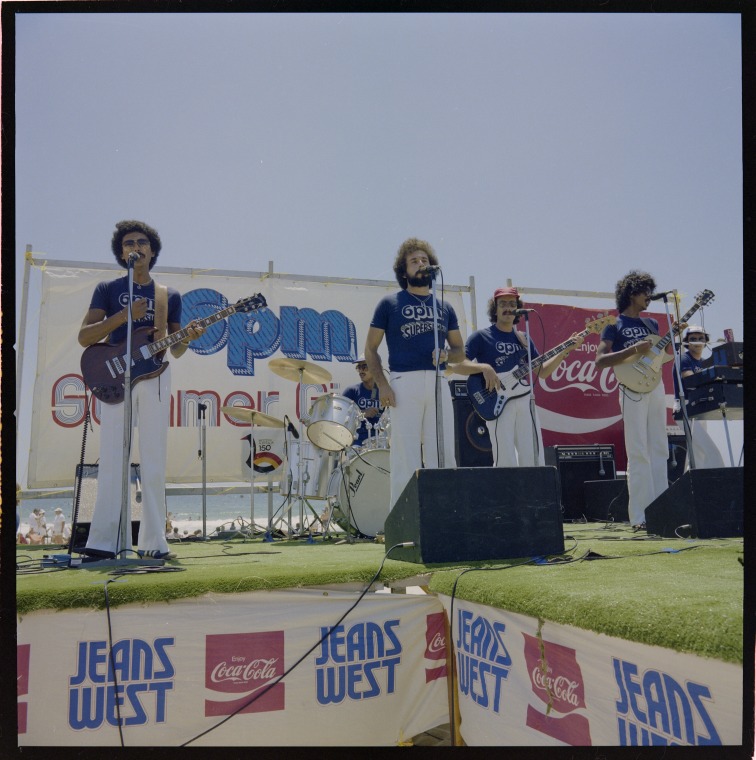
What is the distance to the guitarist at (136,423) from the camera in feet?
12.4

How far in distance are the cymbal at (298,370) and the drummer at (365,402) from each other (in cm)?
43

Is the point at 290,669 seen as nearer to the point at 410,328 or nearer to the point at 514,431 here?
the point at 410,328

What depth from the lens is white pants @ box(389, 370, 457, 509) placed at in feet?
13.5

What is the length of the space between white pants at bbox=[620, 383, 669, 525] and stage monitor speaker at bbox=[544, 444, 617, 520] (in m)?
2.13

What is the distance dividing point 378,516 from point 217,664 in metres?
3.88

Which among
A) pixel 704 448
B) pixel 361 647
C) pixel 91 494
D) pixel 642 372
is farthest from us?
pixel 704 448

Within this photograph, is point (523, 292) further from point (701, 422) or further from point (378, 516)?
point (378, 516)

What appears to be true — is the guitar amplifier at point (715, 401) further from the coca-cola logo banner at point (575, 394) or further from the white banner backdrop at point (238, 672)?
the white banner backdrop at point (238, 672)

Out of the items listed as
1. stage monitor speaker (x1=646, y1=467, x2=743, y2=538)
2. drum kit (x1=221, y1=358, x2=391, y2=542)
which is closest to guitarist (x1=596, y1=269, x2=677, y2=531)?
stage monitor speaker (x1=646, y1=467, x2=743, y2=538)

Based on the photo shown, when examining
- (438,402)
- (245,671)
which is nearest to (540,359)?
(438,402)

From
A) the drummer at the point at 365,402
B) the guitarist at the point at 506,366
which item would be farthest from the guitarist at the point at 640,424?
Answer: the drummer at the point at 365,402

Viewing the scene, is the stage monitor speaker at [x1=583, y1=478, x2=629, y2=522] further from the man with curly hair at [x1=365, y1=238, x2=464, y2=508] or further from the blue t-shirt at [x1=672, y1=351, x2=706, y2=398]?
the man with curly hair at [x1=365, y1=238, x2=464, y2=508]

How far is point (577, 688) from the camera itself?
2.05 metres

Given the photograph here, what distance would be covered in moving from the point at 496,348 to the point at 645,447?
148cm
